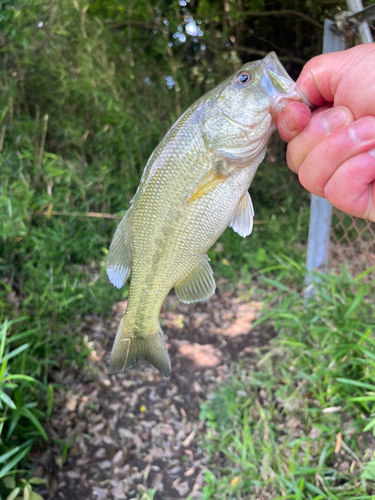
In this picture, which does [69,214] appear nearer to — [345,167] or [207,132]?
[207,132]

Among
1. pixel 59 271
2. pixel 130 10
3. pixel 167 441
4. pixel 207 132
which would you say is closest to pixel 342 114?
pixel 207 132

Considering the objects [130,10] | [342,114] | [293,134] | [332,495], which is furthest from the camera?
[130,10]

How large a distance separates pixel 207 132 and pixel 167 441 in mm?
2551

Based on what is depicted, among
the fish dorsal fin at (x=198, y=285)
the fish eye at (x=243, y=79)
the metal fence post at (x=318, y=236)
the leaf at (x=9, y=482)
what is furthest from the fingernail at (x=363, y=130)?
the leaf at (x=9, y=482)

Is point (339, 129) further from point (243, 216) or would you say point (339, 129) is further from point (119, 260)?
point (119, 260)

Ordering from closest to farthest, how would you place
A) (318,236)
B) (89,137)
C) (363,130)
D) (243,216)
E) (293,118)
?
(363,130) < (293,118) < (243,216) < (318,236) < (89,137)

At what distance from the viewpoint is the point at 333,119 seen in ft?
3.84

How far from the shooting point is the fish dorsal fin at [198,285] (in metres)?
1.47

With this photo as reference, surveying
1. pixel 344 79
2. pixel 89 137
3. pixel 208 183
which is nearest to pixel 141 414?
pixel 208 183

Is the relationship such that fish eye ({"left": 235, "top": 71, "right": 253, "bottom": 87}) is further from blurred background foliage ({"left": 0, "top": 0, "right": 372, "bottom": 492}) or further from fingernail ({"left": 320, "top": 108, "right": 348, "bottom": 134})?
blurred background foliage ({"left": 0, "top": 0, "right": 372, "bottom": 492})

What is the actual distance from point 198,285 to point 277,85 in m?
0.88

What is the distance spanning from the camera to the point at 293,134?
4.17 ft

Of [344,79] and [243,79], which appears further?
[243,79]

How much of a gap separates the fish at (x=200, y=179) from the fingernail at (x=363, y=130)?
0.26m
